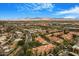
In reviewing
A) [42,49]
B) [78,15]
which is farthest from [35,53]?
[78,15]

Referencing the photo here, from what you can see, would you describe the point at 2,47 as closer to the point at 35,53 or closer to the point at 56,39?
the point at 35,53

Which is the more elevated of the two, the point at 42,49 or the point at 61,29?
the point at 61,29

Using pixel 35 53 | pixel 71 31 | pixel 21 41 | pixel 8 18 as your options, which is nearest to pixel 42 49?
pixel 35 53

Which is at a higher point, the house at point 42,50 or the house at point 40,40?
the house at point 40,40

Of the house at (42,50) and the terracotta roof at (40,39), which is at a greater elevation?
the terracotta roof at (40,39)

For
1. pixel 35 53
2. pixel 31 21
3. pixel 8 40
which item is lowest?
pixel 35 53

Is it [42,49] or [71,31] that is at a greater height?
[71,31]

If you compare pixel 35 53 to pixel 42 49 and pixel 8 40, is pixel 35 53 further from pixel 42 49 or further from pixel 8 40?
pixel 8 40

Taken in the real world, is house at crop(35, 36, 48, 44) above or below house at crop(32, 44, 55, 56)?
above

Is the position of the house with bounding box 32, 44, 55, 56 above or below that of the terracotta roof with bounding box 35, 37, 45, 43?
below
